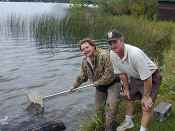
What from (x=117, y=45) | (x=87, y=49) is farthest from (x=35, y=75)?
(x=117, y=45)

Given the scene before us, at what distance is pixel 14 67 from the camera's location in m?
18.7

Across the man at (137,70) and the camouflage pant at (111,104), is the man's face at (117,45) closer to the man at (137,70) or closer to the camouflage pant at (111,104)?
the man at (137,70)

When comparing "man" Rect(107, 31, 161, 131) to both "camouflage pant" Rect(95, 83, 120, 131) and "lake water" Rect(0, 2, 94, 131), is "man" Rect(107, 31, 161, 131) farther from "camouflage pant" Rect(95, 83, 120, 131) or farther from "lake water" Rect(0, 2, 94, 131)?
"lake water" Rect(0, 2, 94, 131)

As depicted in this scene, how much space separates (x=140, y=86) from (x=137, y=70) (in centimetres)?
44

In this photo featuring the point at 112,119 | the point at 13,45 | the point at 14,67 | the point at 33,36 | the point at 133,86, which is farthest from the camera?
the point at 33,36

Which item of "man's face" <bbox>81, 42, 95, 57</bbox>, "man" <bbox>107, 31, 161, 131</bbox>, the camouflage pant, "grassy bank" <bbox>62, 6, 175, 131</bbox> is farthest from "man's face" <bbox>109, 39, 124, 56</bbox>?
"grassy bank" <bbox>62, 6, 175, 131</bbox>

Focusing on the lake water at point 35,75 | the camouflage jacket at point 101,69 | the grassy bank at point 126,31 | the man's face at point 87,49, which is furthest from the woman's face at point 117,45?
the grassy bank at point 126,31

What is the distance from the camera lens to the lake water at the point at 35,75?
461 inches

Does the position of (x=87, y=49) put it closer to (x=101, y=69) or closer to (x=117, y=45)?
(x=101, y=69)

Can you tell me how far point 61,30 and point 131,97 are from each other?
70.4 ft

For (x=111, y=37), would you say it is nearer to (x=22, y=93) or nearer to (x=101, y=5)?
(x=22, y=93)

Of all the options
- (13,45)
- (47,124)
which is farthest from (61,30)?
(47,124)

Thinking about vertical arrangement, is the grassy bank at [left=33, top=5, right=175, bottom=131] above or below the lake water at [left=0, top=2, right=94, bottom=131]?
above

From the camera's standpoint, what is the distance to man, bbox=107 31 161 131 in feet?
22.1
